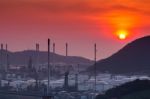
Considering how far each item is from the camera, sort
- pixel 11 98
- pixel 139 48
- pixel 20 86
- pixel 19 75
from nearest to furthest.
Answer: pixel 11 98 → pixel 20 86 → pixel 19 75 → pixel 139 48

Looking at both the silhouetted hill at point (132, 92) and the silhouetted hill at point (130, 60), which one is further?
the silhouetted hill at point (130, 60)

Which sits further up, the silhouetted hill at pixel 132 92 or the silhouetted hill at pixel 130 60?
the silhouetted hill at pixel 130 60

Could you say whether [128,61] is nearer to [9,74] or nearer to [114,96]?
[9,74]

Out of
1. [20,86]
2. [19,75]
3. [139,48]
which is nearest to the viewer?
[20,86]

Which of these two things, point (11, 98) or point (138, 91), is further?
point (11, 98)

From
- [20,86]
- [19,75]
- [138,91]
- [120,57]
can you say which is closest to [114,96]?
[138,91]
